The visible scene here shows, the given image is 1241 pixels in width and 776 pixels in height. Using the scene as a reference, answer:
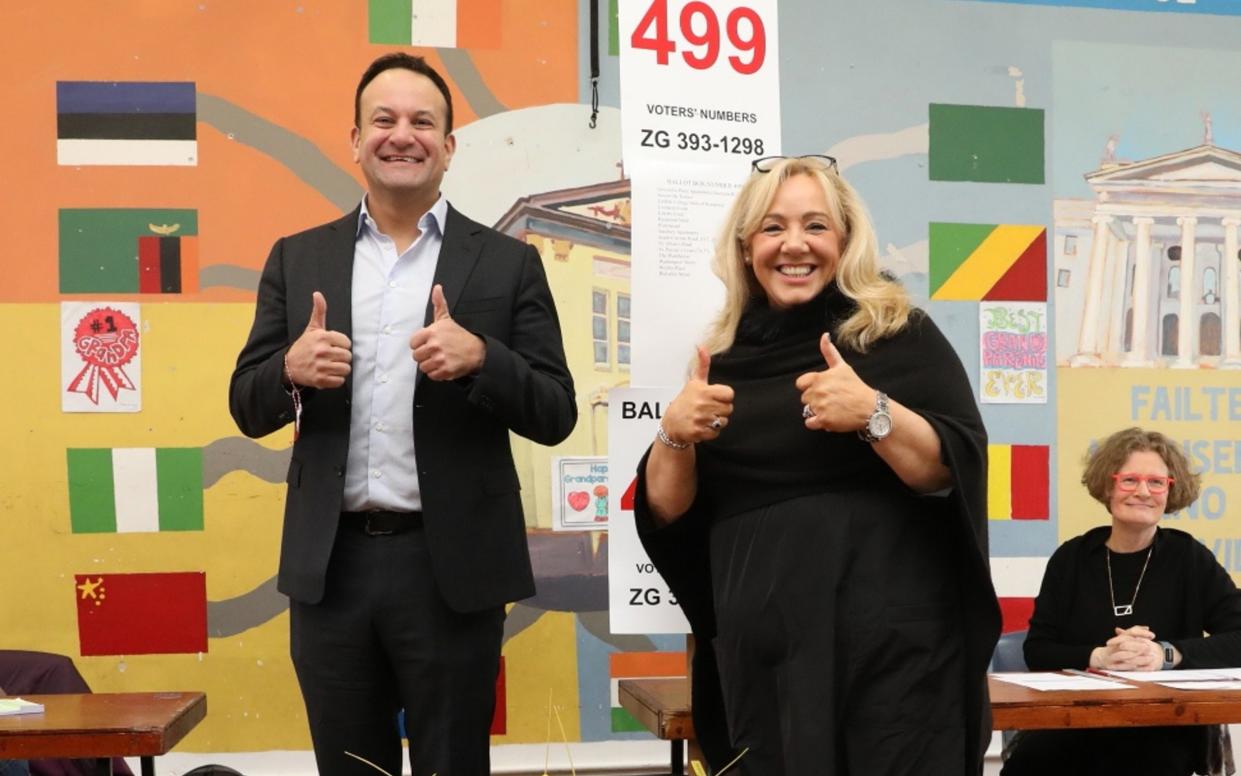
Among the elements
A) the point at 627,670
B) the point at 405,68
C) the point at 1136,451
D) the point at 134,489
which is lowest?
the point at 627,670

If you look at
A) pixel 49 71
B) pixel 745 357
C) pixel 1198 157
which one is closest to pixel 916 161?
pixel 1198 157

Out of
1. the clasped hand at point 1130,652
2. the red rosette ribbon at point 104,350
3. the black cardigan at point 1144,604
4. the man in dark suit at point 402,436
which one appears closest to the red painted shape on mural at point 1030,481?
the black cardigan at point 1144,604

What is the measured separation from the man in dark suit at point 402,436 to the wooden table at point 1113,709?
3.37 ft

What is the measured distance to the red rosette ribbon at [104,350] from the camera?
3836mm

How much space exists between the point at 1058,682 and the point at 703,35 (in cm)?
163

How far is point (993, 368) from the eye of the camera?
4.26m

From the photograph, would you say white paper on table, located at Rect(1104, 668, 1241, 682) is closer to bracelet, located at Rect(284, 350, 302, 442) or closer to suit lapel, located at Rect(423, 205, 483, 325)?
suit lapel, located at Rect(423, 205, 483, 325)

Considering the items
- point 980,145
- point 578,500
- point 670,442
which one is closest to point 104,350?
point 578,500

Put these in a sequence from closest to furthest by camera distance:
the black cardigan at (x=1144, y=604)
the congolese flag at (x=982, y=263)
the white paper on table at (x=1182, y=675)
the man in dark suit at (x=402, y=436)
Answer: the man in dark suit at (x=402, y=436) → the white paper on table at (x=1182, y=675) → the black cardigan at (x=1144, y=604) → the congolese flag at (x=982, y=263)

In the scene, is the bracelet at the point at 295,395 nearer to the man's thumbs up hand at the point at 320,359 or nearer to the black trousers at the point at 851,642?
the man's thumbs up hand at the point at 320,359

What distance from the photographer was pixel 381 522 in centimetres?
229

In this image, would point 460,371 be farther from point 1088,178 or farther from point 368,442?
point 1088,178

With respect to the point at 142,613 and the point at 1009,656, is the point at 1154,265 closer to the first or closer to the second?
the point at 1009,656

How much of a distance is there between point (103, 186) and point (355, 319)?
1865mm
